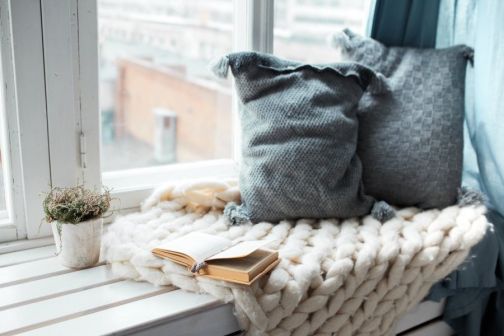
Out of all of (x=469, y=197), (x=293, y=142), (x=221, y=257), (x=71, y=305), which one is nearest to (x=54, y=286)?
(x=71, y=305)

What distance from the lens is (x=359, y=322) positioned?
111 cm

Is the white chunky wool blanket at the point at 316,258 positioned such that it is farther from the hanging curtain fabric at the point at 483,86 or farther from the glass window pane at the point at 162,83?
the glass window pane at the point at 162,83

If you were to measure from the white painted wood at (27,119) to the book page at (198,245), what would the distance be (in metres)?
0.37

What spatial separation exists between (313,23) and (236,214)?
835mm

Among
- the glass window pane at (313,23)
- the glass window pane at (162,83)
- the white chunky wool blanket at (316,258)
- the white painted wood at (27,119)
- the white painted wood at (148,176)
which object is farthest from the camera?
the glass window pane at (313,23)

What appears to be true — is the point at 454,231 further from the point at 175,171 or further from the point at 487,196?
the point at 175,171

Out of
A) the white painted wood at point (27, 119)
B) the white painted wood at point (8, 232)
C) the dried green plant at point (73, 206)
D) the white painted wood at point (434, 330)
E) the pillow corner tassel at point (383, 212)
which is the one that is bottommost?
the white painted wood at point (434, 330)

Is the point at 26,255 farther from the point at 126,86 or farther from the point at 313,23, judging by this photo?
the point at 313,23

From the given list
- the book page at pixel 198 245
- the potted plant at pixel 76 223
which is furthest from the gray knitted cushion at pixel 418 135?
the potted plant at pixel 76 223

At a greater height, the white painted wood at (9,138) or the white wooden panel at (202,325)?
the white painted wood at (9,138)

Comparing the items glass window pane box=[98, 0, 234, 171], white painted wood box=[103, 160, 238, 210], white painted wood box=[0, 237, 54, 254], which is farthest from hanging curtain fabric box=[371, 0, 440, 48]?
white painted wood box=[0, 237, 54, 254]

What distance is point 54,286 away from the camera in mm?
1021

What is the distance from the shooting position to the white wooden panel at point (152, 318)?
2.87ft

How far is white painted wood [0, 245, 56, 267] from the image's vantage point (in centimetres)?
113
